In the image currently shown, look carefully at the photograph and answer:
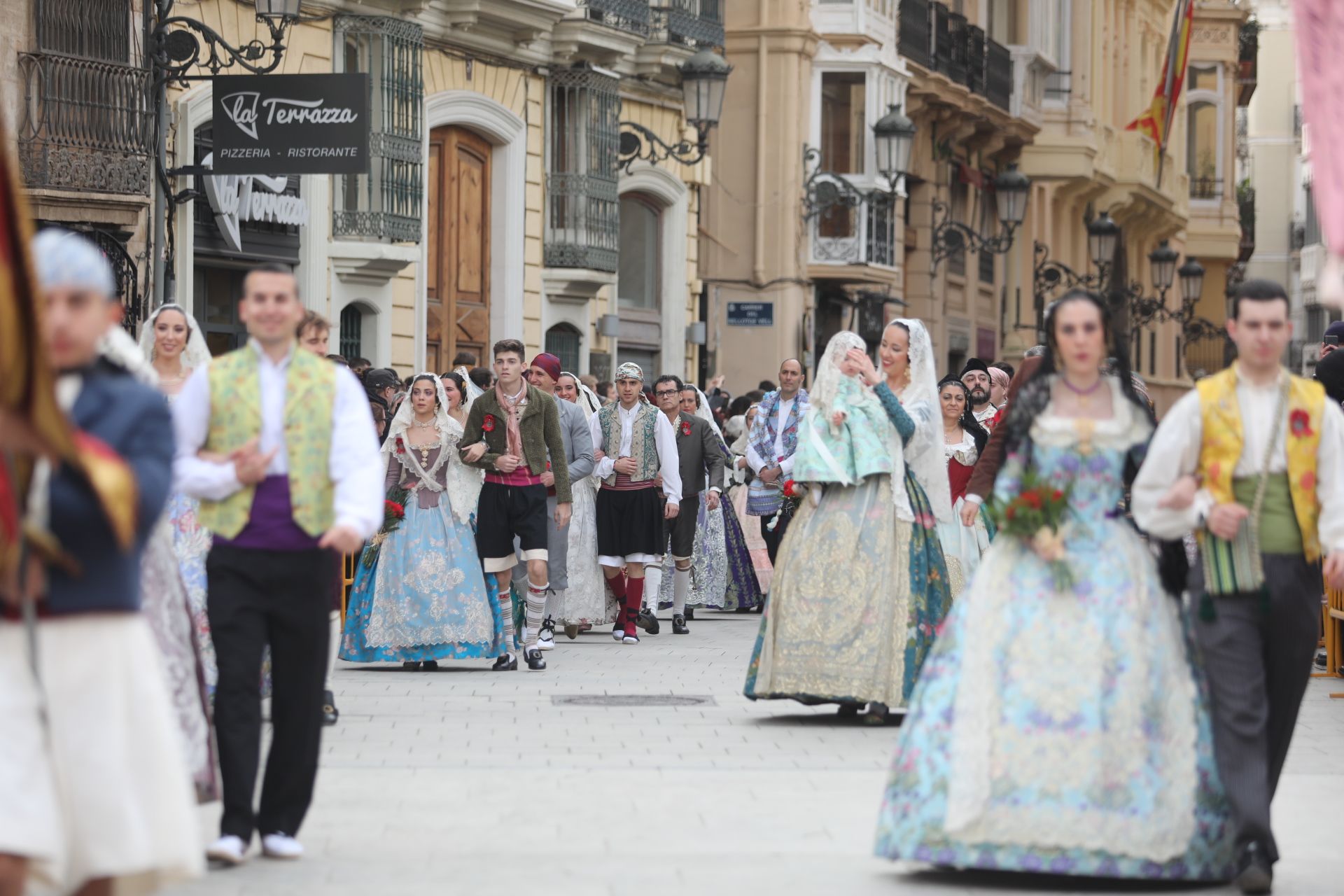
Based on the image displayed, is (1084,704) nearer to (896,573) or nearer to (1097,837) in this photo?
(1097,837)

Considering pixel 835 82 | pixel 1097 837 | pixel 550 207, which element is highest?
pixel 835 82

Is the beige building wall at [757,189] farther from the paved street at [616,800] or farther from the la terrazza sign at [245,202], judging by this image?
the paved street at [616,800]

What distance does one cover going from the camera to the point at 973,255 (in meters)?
45.5

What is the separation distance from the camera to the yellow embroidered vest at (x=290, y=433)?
754 cm

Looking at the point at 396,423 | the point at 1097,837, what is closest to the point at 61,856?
the point at 1097,837

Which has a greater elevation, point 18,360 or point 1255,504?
point 18,360

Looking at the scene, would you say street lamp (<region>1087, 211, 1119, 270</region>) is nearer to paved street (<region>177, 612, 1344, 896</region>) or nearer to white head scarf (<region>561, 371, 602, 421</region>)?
white head scarf (<region>561, 371, 602, 421</region>)

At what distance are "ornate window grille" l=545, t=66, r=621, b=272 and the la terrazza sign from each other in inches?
233

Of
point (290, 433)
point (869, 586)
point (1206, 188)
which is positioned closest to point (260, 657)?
point (290, 433)

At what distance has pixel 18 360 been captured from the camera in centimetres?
483

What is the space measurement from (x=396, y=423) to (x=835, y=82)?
950 inches

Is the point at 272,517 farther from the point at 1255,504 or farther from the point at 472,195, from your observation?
the point at 472,195

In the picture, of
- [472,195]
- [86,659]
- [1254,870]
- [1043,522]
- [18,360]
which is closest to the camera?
[18,360]

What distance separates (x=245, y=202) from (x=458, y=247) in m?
5.11
